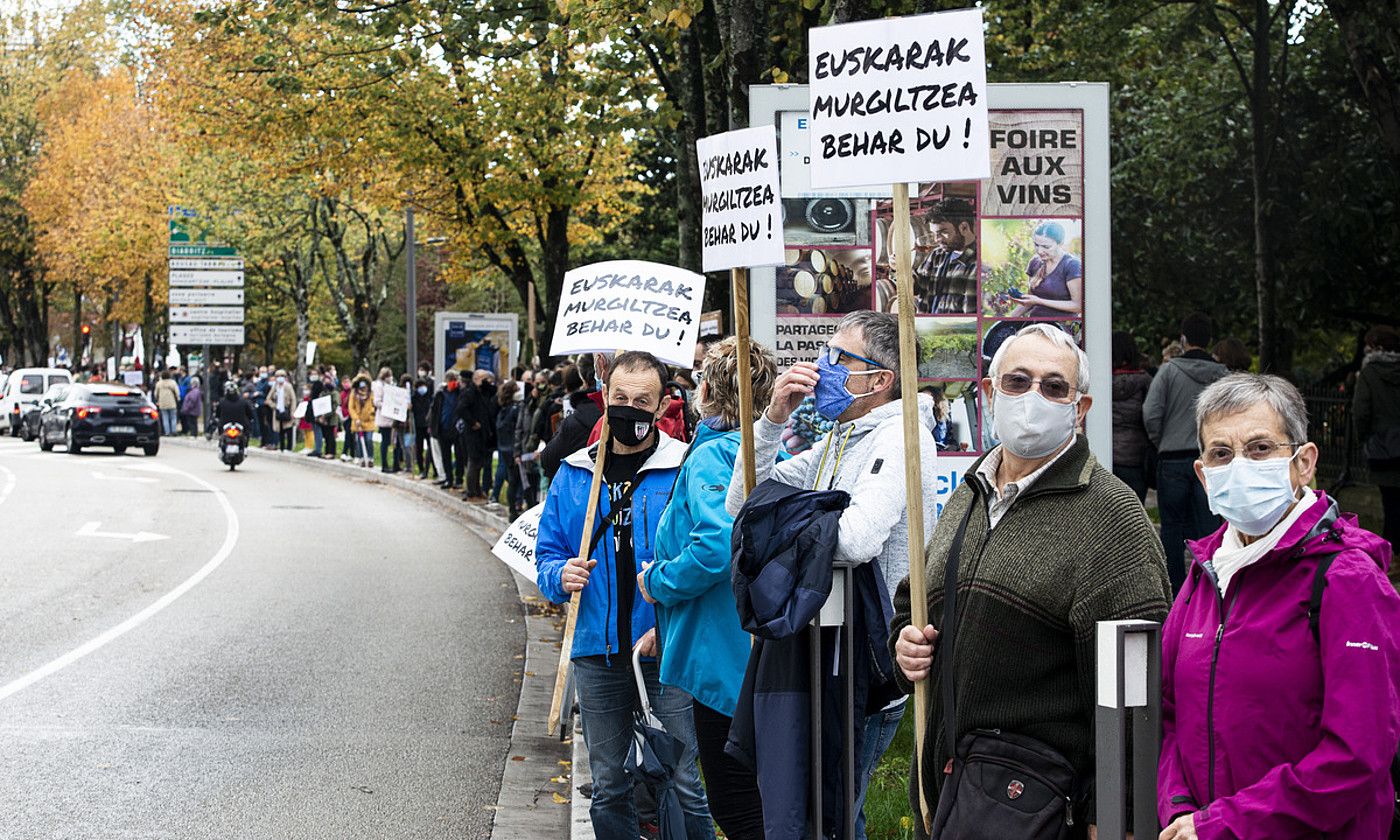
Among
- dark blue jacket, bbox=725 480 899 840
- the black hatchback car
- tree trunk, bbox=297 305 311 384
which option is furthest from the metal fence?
tree trunk, bbox=297 305 311 384

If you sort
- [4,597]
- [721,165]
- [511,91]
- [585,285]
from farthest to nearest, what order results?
1. [511,91]
2. [4,597]
3. [585,285]
4. [721,165]

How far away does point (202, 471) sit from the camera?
34375 mm

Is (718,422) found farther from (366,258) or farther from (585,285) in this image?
(366,258)

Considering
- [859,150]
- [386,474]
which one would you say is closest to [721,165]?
[859,150]

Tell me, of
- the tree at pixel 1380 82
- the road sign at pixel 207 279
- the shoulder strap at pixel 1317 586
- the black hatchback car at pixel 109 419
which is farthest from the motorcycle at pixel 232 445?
the shoulder strap at pixel 1317 586

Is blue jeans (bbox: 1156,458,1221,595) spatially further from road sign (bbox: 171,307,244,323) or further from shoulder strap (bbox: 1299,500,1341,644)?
road sign (bbox: 171,307,244,323)

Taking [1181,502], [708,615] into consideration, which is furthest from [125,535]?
[708,615]

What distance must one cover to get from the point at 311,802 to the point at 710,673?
10.6 ft

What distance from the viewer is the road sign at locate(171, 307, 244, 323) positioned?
159ft

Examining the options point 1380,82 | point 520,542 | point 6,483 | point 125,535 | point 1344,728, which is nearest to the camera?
point 1344,728

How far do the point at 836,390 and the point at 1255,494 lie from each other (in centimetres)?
142

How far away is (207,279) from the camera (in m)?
49.0

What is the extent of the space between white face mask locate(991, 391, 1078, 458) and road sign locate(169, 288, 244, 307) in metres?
47.0

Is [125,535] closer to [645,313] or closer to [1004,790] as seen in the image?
[645,313]
